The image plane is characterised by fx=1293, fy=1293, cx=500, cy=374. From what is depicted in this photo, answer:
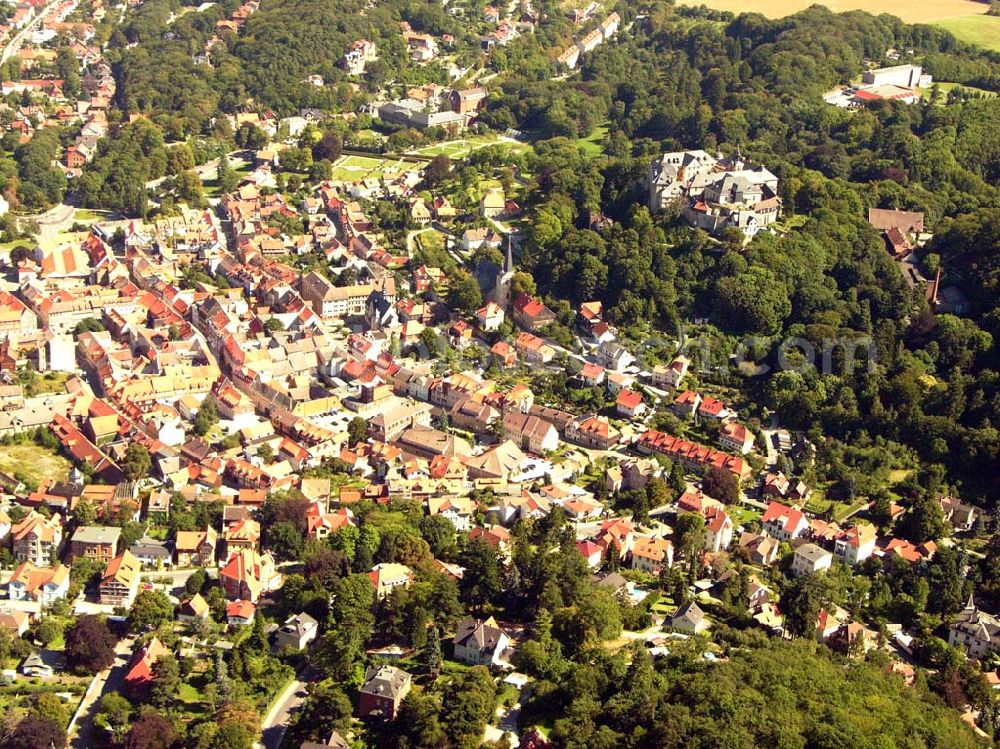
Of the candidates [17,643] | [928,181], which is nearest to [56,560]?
[17,643]

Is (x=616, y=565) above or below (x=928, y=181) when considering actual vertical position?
below

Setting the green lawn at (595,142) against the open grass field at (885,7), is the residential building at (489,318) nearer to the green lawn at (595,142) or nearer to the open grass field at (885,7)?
the green lawn at (595,142)

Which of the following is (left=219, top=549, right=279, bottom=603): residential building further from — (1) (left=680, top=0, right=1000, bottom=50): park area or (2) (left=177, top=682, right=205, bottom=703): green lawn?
(1) (left=680, top=0, right=1000, bottom=50): park area

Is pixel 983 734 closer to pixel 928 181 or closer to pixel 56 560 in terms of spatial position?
pixel 56 560

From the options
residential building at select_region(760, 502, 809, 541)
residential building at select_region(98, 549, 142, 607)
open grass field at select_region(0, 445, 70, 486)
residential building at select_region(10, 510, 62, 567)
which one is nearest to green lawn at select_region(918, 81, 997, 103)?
residential building at select_region(760, 502, 809, 541)

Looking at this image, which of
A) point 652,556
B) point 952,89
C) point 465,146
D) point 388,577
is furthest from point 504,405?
point 952,89

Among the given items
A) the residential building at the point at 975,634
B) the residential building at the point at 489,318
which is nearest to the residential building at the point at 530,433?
the residential building at the point at 489,318
